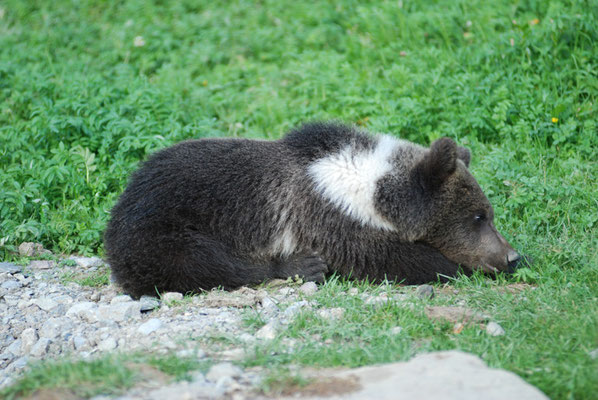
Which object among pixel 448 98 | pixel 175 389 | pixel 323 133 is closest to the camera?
pixel 175 389

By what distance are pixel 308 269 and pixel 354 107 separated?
10.9 feet

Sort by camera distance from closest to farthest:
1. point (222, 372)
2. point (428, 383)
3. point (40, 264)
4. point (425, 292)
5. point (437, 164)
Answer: point (428, 383) → point (222, 372) → point (425, 292) → point (437, 164) → point (40, 264)

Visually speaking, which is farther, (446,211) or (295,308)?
(446,211)

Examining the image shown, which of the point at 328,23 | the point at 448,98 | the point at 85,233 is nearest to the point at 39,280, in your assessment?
the point at 85,233

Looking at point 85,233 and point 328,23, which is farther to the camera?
point 328,23

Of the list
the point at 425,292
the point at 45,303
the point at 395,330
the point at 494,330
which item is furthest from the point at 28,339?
the point at 494,330

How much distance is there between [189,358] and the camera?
4.14 meters

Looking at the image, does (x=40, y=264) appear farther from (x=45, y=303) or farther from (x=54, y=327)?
(x=54, y=327)

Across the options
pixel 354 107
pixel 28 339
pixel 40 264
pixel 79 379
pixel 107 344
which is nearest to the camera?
pixel 79 379

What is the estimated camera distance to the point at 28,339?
17.1ft

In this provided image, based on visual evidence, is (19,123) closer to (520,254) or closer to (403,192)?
(403,192)

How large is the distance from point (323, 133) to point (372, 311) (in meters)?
1.86

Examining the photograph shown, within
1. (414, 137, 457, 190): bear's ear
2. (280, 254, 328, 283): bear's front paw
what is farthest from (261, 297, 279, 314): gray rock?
(414, 137, 457, 190): bear's ear

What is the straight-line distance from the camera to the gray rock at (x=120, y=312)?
17.4 feet
